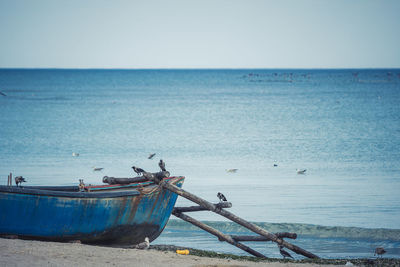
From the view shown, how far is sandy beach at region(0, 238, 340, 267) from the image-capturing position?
7824 millimetres

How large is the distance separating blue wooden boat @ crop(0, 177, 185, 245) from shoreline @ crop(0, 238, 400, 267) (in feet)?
0.78

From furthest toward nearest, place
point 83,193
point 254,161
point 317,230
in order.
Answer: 1. point 254,161
2. point 317,230
3. point 83,193

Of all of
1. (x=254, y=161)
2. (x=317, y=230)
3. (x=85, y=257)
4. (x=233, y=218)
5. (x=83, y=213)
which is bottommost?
(x=85, y=257)

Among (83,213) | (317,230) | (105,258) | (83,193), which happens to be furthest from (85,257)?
(317,230)

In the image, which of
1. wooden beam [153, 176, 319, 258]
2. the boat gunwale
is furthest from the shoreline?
the boat gunwale

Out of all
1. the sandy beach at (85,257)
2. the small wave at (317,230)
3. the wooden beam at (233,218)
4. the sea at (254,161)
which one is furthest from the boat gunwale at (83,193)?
the small wave at (317,230)

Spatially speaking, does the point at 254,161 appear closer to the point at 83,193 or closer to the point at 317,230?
the point at 317,230

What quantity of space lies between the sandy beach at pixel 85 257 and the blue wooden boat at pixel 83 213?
247mm

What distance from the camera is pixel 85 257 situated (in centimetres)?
817

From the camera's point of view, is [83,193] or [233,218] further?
[233,218]

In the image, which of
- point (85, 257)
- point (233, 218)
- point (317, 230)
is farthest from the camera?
point (317, 230)

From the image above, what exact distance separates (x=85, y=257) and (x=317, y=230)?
6.04 meters

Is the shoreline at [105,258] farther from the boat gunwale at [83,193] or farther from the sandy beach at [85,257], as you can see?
the boat gunwale at [83,193]

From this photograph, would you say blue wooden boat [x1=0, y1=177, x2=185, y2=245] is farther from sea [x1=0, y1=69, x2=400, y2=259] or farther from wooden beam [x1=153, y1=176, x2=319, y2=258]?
sea [x1=0, y1=69, x2=400, y2=259]
